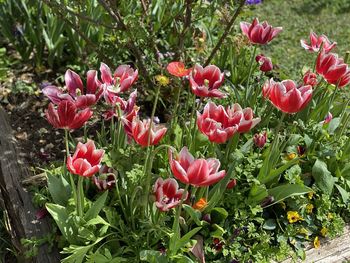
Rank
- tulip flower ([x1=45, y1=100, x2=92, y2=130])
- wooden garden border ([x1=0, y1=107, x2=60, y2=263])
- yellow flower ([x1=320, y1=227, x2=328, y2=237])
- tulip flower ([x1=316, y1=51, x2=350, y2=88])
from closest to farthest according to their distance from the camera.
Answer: tulip flower ([x1=45, y1=100, x2=92, y2=130]) < tulip flower ([x1=316, y1=51, x2=350, y2=88]) < wooden garden border ([x1=0, y1=107, x2=60, y2=263]) < yellow flower ([x1=320, y1=227, x2=328, y2=237])

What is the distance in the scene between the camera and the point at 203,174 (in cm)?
192

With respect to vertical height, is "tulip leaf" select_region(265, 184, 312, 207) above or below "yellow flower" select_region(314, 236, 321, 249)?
above

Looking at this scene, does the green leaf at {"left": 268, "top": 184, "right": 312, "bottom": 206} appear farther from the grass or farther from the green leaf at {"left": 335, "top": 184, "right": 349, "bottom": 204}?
the grass

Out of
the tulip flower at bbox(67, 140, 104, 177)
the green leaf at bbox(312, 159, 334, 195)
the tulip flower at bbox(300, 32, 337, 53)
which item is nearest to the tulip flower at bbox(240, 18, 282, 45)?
the tulip flower at bbox(300, 32, 337, 53)

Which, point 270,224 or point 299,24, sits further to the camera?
point 299,24

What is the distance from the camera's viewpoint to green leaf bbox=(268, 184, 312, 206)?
246cm

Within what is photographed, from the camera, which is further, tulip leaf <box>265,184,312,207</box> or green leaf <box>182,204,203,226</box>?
tulip leaf <box>265,184,312,207</box>

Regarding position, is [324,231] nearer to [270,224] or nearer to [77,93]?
[270,224]

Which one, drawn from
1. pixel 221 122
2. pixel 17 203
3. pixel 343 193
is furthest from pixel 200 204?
pixel 17 203

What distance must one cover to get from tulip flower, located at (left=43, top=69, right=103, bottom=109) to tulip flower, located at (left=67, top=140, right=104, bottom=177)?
17cm

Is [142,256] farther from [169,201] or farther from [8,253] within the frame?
[8,253]

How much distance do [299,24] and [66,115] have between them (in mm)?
3481

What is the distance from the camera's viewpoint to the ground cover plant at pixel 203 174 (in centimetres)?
213

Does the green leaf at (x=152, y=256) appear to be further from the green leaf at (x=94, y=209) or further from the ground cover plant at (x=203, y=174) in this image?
the green leaf at (x=94, y=209)
